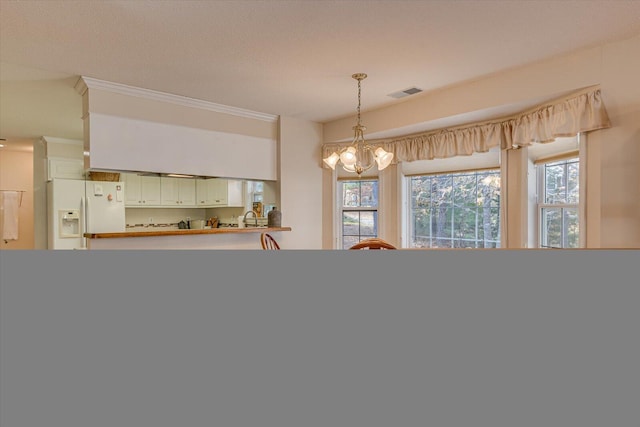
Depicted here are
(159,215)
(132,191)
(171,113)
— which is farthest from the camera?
(159,215)

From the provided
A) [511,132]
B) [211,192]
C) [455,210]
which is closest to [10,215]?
[211,192]

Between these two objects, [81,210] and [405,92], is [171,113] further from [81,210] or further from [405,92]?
[405,92]

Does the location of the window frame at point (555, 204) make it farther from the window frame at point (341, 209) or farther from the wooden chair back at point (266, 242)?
the wooden chair back at point (266, 242)

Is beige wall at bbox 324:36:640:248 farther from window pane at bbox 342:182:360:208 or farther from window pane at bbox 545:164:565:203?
window pane at bbox 342:182:360:208

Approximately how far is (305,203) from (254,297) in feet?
12.6

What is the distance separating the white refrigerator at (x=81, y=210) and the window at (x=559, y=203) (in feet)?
12.9

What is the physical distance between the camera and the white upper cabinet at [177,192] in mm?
4828

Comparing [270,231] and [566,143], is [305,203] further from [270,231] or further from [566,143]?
[566,143]

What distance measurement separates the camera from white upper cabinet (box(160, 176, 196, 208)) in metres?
4.83

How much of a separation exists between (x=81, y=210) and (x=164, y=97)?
148 cm

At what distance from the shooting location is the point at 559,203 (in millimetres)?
2781

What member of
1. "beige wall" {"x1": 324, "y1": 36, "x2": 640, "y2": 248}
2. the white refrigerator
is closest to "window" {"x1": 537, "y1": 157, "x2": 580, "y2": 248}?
"beige wall" {"x1": 324, "y1": 36, "x2": 640, "y2": 248}

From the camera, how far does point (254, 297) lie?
31 cm

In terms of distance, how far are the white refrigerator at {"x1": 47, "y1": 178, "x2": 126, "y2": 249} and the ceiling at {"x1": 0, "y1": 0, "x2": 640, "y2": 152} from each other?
944 mm
